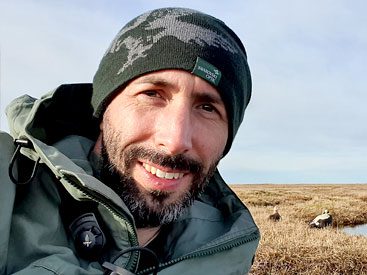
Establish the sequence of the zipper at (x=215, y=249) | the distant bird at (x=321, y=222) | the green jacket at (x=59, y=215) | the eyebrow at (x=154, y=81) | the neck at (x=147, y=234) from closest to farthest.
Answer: the green jacket at (x=59, y=215) < the zipper at (x=215, y=249) < the eyebrow at (x=154, y=81) < the neck at (x=147, y=234) < the distant bird at (x=321, y=222)

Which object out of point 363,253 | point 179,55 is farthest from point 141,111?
point 363,253

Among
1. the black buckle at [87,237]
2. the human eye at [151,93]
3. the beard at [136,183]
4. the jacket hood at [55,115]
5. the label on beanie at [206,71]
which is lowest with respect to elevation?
the black buckle at [87,237]

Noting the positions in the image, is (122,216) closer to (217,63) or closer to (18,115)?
(18,115)

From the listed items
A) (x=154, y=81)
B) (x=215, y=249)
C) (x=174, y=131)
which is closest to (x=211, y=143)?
(x=174, y=131)

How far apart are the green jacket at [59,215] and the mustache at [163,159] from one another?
0.21 meters

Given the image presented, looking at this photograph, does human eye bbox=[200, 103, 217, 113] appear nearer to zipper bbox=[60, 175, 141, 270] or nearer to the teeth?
the teeth

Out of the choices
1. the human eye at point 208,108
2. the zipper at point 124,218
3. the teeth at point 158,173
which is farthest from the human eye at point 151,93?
the zipper at point 124,218

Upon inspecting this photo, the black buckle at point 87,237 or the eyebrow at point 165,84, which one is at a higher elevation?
the eyebrow at point 165,84

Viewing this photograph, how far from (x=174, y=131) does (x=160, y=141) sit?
0.08 metres

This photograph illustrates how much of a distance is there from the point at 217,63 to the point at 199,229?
34.7 inches

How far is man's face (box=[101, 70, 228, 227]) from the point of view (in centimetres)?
232

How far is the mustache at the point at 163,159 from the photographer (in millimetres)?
2303

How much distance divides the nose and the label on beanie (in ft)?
0.65

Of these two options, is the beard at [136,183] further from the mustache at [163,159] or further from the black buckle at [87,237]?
the black buckle at [87,237]
